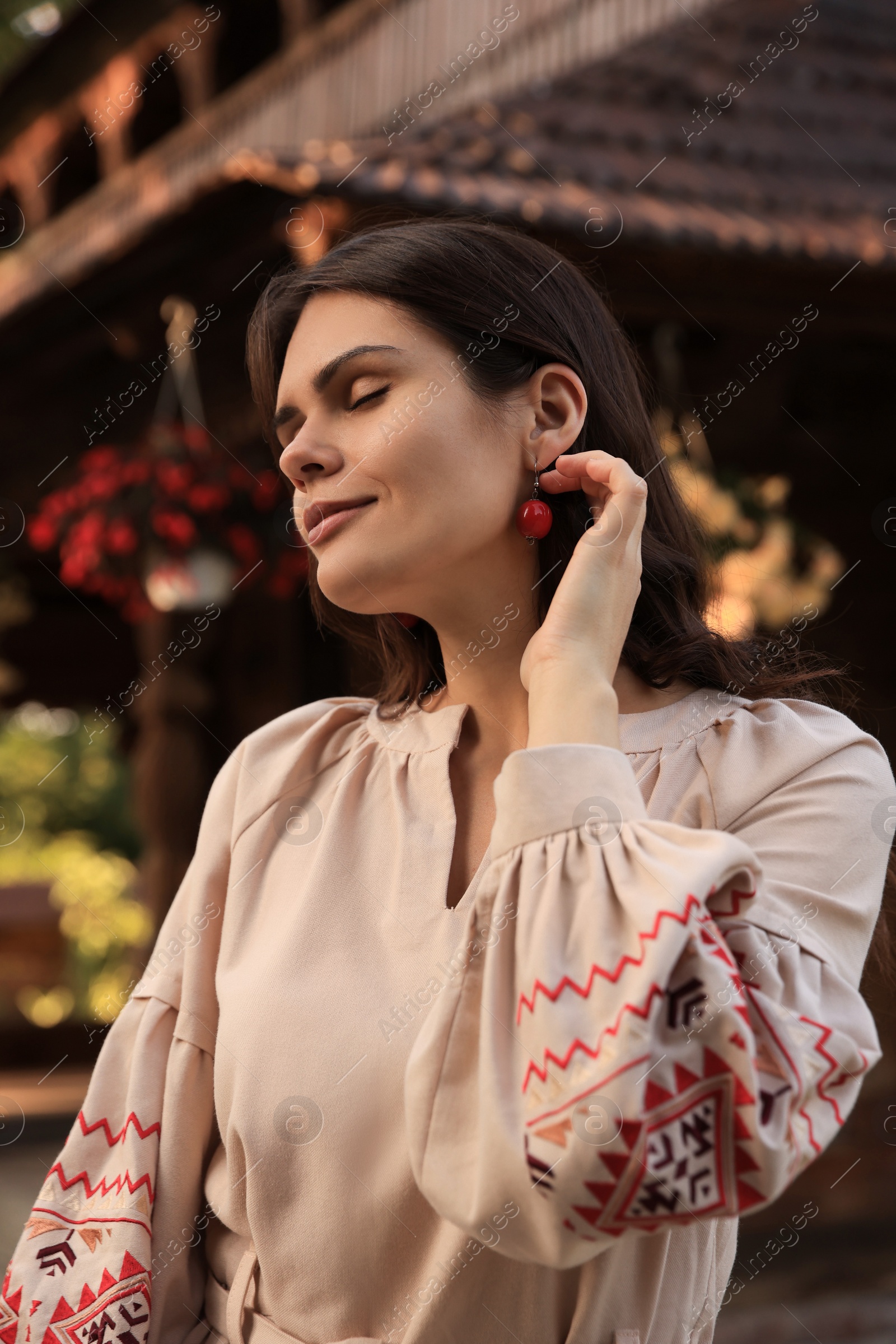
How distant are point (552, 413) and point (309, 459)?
332 millimetres

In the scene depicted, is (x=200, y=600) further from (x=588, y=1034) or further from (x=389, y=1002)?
(x=588, y=1034)

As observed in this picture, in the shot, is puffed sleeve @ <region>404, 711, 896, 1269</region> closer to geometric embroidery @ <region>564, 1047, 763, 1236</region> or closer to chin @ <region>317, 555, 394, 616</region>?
geometric embroidery @ <region>564, 1047, 763, 1236</region>

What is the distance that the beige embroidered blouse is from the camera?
114 centimetres

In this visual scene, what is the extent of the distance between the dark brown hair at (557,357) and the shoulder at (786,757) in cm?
12

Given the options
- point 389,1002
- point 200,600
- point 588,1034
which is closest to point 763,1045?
point 588,1034

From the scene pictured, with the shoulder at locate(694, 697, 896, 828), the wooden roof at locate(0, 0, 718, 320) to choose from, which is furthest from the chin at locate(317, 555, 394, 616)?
the wooden roof at locate(0, 0, 718, 320)

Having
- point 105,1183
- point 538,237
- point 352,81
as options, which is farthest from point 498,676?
point 352,81

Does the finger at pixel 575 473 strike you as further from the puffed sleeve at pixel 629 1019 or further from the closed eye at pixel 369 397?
the puffed sleeve at pixel 629 1019

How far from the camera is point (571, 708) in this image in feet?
4.32

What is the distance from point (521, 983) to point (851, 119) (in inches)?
189

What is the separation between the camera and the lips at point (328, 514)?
1.48 meters

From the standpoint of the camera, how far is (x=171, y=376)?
5.34 metres

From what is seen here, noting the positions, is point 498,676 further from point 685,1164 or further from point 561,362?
point 685,1164

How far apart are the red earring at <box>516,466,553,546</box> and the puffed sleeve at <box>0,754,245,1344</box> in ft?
2.08
